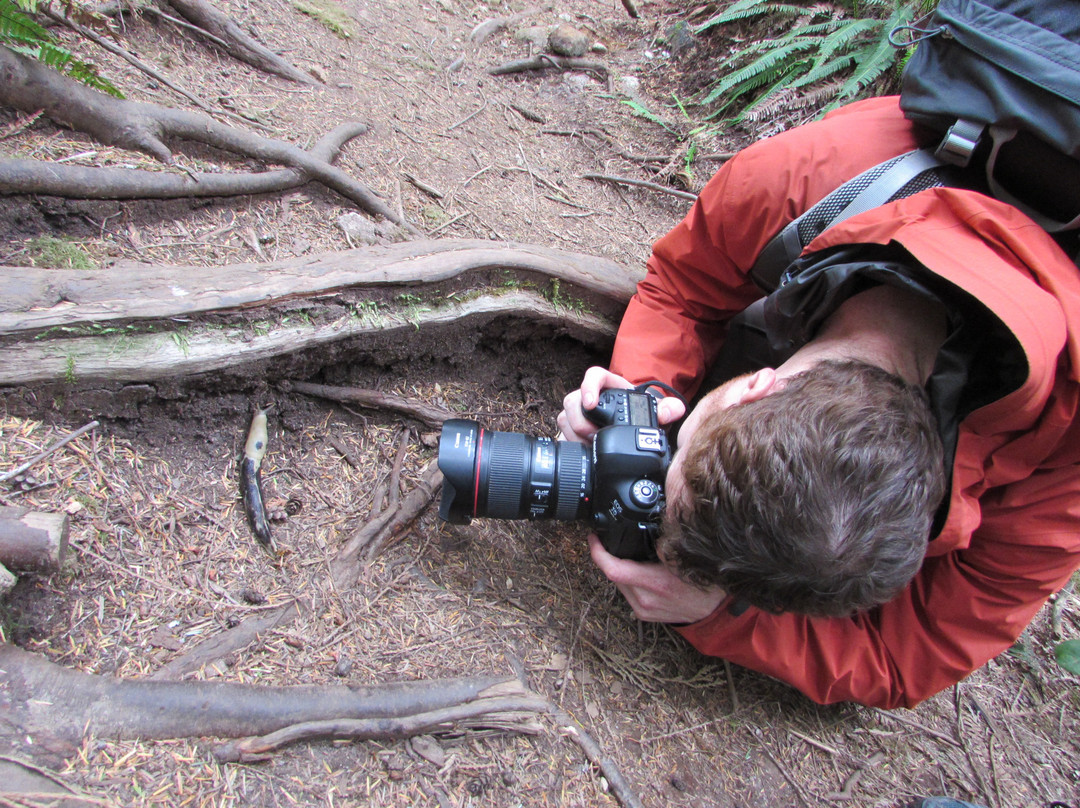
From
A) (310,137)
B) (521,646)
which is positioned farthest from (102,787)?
(310,137)

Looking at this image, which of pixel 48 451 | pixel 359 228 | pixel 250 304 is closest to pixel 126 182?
pixel 359 228

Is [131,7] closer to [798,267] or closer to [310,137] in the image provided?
[310,137]

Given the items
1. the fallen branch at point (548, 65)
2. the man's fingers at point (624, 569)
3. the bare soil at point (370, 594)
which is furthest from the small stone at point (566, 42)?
the man's fingers at point (624, 569)

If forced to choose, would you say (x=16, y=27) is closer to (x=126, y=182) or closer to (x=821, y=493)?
(x=126, y=182)

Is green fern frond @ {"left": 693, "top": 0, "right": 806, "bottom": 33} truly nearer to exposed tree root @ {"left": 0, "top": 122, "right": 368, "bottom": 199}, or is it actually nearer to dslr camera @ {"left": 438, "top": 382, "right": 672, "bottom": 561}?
exposed tree root @ {"left": 0, "top": 122, "right": 368, "bottom": 199}

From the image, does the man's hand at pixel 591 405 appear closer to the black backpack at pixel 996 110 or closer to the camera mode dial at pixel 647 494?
the camera mode dial at pixel 647 494

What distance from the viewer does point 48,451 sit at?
1832mm

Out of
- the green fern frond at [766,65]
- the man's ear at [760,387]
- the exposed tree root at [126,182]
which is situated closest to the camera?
the man's ear at [760,387]

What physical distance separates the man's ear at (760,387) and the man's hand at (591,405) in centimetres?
47

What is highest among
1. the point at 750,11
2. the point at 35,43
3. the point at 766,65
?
the point at 750,11

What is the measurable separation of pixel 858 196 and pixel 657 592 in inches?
56.1

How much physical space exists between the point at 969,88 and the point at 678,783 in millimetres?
2280

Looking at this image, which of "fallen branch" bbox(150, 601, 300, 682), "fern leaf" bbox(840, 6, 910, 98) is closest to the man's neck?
"fallen branch" bbox(150, 601, 300, 682)

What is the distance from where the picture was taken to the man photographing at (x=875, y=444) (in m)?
1.39
